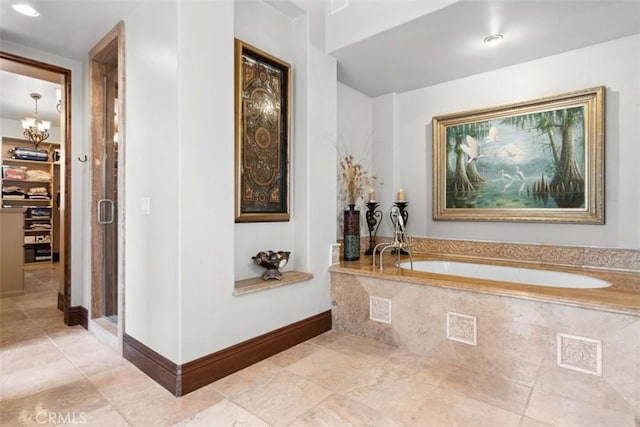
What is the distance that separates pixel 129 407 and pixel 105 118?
2365 mm

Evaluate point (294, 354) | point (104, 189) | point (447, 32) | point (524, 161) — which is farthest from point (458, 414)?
point (104, 189)

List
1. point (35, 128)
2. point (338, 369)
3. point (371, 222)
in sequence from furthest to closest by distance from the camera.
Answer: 1. point (35, 128)
2. point (371, 222)
3. point (338, 369)

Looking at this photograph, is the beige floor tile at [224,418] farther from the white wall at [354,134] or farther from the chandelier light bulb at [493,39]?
the chandelier light bulb at [493,39]

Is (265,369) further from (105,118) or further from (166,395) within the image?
(105,118)

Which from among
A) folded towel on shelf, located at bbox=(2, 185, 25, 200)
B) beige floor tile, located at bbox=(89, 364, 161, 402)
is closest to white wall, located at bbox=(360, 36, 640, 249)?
beige floor tile, located at bbox=(89, 364, 161, 402)

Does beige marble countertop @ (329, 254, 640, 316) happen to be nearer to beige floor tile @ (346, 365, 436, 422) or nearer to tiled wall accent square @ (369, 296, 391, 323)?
tiled wall accent square @ (369, 296, 391, 323)

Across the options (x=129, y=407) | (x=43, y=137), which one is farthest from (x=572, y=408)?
(x=43, y=137)

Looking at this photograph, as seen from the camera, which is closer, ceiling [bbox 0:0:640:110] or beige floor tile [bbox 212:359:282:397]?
beige floor tile [bbox 212:359:282:397]

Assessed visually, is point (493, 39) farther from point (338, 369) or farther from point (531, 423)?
point (338, 369)

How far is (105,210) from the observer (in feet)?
9.31

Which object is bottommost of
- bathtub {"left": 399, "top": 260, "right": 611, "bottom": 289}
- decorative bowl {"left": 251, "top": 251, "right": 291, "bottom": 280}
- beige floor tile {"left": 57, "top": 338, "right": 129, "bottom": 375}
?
beige floor tile {"left": 57, "top": 338, "right": 129, "bottom": 375}

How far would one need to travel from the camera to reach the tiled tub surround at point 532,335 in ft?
5.43

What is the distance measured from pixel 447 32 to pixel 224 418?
2.90m

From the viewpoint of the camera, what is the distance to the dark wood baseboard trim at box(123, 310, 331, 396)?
186 centimetres
